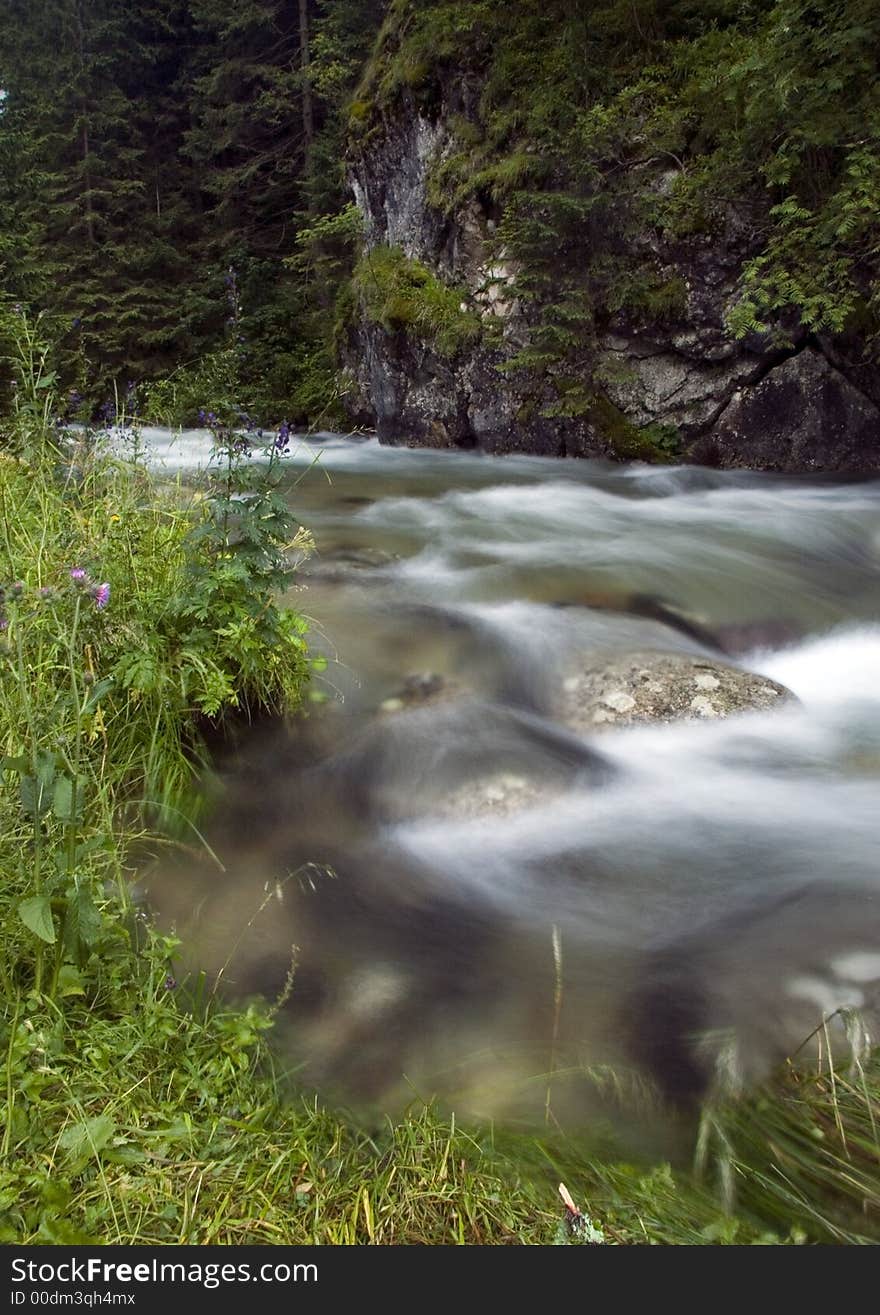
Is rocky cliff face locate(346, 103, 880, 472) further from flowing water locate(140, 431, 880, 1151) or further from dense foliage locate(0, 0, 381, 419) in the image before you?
dense foliage locate(0, 0, 381, 419)

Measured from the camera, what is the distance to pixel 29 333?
11.9 feet

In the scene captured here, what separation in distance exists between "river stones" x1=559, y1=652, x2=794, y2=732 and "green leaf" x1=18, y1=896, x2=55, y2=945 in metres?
2.63

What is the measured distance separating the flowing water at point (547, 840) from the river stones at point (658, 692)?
0.17ft

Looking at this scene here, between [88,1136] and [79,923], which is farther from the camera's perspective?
[79,923]

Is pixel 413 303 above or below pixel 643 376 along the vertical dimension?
above

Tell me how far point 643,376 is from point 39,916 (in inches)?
313

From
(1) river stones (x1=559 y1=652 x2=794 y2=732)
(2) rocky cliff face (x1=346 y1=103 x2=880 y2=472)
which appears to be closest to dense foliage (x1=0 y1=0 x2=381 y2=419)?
(2) rocky cliff face (x1=346 y1=103 x2=880 y2=472)

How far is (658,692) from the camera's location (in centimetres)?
418

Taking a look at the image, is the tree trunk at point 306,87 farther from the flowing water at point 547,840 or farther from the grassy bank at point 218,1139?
the grassy bank at point 218,1139

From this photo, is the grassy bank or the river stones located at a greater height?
the river stones

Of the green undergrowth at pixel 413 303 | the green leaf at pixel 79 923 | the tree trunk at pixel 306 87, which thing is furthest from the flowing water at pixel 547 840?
the tree trunk at pixel 306 87

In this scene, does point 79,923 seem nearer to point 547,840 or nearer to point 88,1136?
point 88,1136

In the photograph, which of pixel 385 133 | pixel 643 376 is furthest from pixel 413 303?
pixel 643 376

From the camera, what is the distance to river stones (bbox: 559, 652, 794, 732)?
409cm
